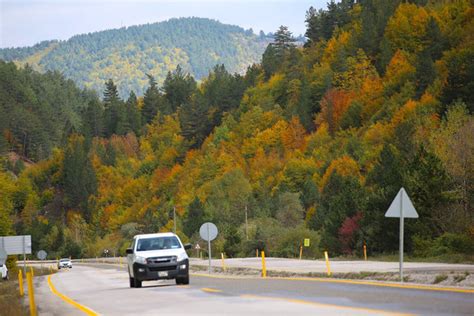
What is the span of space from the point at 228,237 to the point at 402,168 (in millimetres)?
36413

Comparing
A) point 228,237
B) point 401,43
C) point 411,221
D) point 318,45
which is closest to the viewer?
point 411,221

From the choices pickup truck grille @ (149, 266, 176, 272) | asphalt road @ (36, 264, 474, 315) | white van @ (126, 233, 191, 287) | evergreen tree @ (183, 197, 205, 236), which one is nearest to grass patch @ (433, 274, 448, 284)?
asphalt road @ (36, 264, 474, 315)

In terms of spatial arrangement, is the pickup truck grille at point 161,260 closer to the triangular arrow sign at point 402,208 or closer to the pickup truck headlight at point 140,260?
the pickup truck headlight at point 140,260

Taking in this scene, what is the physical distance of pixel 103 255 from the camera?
564 ft

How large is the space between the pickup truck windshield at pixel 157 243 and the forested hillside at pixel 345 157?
21.1m

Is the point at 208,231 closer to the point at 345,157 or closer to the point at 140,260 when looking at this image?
the point at 140,260

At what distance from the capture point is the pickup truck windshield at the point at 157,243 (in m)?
32.2

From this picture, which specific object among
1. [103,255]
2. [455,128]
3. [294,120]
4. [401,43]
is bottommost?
[103,255]

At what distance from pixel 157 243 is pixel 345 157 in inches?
3885

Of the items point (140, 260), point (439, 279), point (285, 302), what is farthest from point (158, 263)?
point (285, 302)

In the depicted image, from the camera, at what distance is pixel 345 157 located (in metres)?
129

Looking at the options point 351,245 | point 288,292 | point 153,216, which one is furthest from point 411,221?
point 153,216

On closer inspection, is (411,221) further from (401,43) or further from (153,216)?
(153,216)

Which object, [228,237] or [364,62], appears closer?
[228,237]
